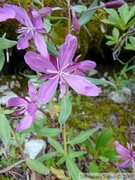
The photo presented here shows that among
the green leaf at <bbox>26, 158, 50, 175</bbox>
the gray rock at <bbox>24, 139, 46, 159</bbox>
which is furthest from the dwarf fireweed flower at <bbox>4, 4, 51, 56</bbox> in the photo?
the gray rock at <bbox>24, 139, 46, 159</bbox>

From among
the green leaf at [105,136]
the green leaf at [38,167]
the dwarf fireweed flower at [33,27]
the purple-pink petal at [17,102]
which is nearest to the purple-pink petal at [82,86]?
the dwarf fireweed flower at [33,27]

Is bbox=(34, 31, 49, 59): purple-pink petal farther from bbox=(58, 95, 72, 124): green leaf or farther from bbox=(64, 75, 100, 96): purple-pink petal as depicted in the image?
bbox=(58, 95, 72, 124): green leaf

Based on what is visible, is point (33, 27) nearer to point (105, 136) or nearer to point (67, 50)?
point (67, 50)

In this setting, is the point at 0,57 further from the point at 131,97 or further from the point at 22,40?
the point at 131,97

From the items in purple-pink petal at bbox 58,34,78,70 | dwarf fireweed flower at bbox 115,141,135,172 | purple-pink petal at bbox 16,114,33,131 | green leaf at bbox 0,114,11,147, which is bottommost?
dwarf fireweed flower at bbox 115,141,135,172

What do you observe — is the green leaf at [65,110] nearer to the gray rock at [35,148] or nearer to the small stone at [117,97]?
the gray rock at [35,148]

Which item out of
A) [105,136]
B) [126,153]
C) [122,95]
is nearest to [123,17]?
[105,136]
